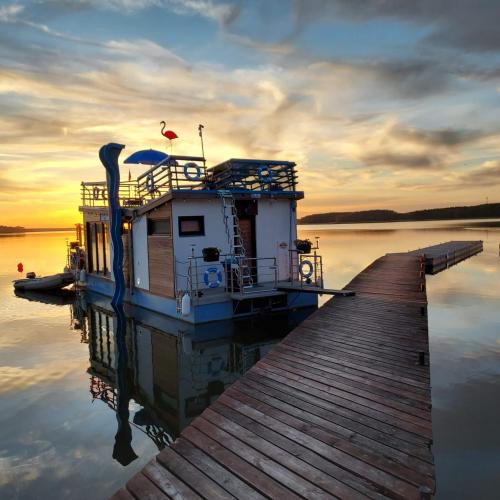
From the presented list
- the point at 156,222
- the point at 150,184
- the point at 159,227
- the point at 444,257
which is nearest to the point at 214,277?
the point at 159,227

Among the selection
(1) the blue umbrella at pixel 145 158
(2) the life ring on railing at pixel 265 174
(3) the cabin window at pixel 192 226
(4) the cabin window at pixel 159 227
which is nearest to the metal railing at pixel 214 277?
(3) the cabin window at pixel 192 226

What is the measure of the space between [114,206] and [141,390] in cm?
1109

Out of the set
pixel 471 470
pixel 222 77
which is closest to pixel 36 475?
pixel 471 470

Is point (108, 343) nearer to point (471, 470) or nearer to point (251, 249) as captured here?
point (251, 249)

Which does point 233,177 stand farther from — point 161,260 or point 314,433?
point 314,433

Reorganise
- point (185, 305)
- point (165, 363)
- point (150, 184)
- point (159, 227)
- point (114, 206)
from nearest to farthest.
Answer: point (165, 363) < point (185, 305) < point (159, 227) < point (150, 184) < point (114, 206)

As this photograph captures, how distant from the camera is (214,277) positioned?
15.3 meters

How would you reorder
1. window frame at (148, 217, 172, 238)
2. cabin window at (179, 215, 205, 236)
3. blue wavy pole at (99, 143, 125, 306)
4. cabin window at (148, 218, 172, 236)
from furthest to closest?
1. blue wavy pole at (99, 143, 125, 306)
2. cabin window at (148, 218, 172, 236)
3. window frame at (148, 217, 172, 238)
4. cabin window at (179, 215, 205, 236)

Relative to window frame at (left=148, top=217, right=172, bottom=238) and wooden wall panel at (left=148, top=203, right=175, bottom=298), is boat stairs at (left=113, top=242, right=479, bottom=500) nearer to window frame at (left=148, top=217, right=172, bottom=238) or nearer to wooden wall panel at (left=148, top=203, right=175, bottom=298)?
wooden wall panel at (left=148, top=203, right=175, bottom=298)

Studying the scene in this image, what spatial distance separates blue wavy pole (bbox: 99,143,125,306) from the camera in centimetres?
1877

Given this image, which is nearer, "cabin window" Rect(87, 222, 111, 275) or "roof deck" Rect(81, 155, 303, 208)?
"roof deck" Rect(81, 155, 303, 208)

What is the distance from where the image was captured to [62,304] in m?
22.5

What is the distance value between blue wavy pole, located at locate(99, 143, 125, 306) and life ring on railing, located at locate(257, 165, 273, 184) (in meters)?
7.45

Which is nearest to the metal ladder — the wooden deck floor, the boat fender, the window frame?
the window frame
